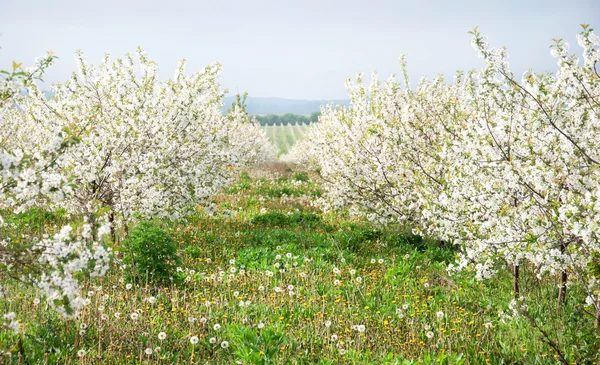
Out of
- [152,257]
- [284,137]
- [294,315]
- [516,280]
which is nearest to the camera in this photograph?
[294,315]

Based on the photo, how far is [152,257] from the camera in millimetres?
8031

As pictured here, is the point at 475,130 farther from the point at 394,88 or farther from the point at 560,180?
the point at 394,88

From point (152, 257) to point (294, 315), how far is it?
9.61ft

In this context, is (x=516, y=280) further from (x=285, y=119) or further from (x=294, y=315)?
(x=285, y=119)

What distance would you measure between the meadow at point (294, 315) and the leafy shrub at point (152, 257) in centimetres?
4

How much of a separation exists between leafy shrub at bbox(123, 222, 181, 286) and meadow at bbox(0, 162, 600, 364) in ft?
0.13

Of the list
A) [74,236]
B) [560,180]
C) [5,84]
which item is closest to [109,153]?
[5,84]

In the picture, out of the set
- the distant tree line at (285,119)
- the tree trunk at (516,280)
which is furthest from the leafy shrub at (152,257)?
the distant tree line at (285,119)

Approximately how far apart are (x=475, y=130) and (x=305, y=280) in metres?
4.01

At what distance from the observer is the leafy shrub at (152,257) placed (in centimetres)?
790

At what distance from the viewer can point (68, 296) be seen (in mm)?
3537

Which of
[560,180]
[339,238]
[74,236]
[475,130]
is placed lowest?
[339,238]

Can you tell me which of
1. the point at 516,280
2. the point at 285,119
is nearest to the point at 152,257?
the point at 516,280

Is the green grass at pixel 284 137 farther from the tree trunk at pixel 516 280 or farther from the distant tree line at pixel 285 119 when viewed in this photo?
the tree trunk at pixel 516 280
